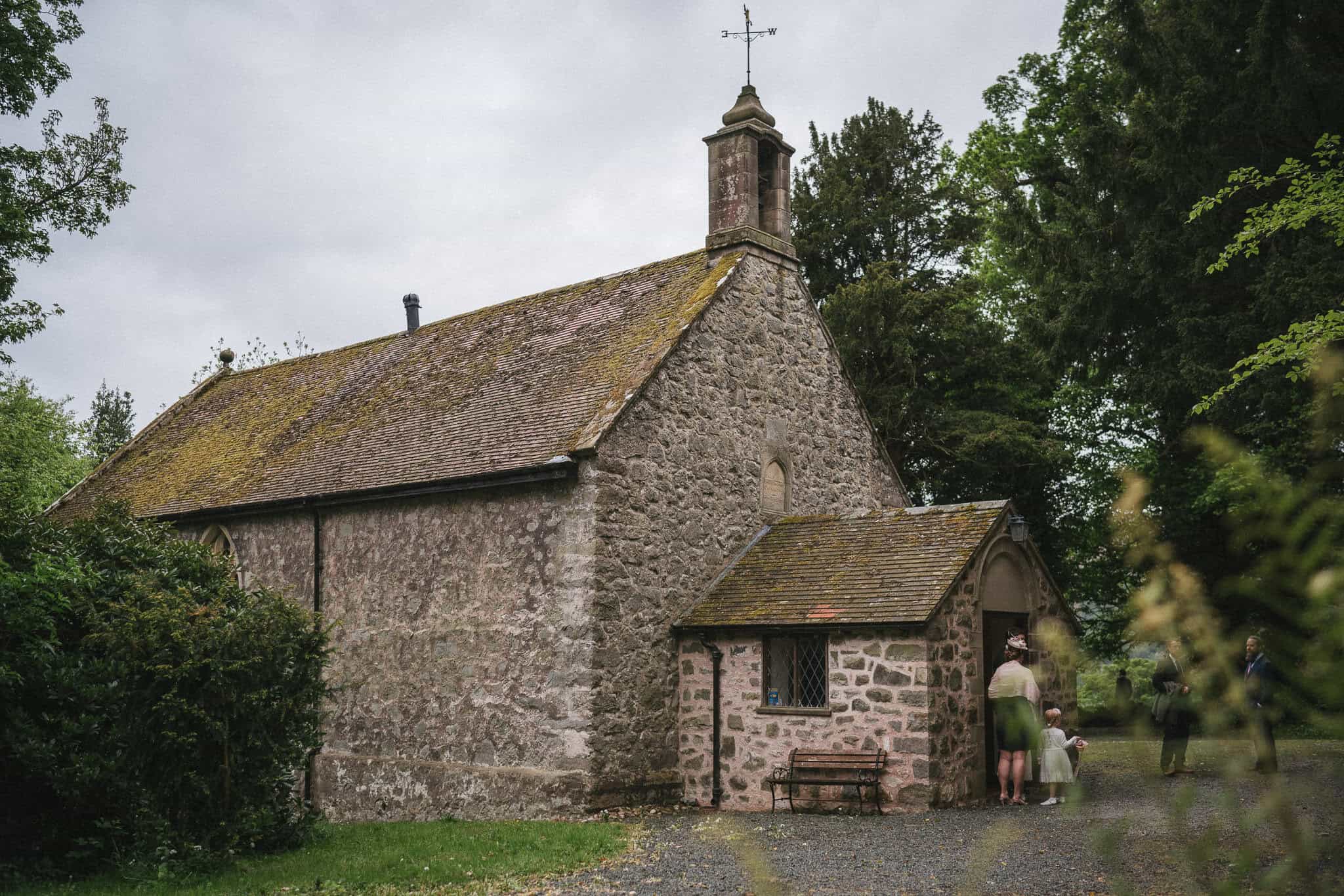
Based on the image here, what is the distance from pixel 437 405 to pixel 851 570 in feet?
24.5

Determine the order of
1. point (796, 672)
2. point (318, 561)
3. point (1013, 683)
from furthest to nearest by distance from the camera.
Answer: point (318, 561)
point (796, 672)
point (1013, 683)

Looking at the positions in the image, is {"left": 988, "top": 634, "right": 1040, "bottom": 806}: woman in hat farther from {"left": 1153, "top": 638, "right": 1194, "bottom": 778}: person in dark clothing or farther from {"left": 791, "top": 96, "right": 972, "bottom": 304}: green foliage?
{"left": 791, "top": 96, "right": 972, "bottom": 304}: green foliage

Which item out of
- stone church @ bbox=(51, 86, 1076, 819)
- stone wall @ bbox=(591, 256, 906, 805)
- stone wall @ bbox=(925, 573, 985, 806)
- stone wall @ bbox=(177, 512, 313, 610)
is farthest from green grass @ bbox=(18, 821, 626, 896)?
stone wall @ bbox=(177, 512, 313, 610)

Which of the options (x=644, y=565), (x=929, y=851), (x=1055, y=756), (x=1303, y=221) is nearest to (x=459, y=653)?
(x=644, y=565)

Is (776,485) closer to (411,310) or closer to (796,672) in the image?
(796,672)

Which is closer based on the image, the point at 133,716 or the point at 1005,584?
the point at 133,716

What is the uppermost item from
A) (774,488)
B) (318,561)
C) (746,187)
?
(746,187)

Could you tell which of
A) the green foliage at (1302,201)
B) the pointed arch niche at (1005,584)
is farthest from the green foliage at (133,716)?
the green foliage at (1302,201)

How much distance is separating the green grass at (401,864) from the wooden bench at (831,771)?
2.34 meters

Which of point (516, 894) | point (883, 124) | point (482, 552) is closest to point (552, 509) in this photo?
point (482, 552)

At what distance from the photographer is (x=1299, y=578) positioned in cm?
159

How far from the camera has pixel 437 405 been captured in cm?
1927

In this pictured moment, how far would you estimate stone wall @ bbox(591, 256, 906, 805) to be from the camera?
15289mm

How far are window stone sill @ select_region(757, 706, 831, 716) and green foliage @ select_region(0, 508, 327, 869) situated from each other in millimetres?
5876
